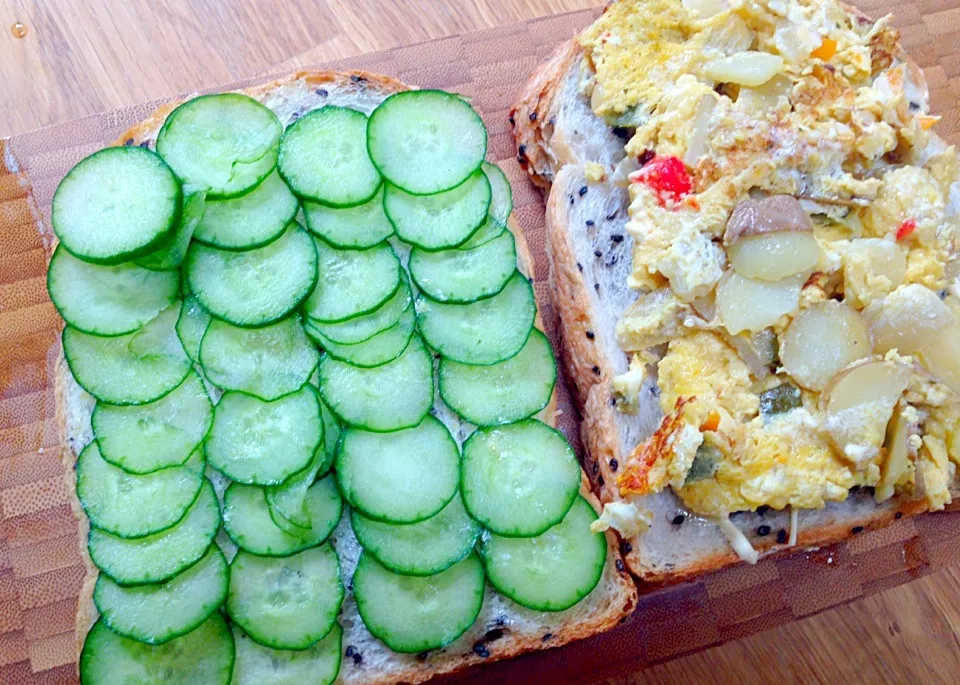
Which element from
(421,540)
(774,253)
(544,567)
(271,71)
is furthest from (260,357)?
(774,253)

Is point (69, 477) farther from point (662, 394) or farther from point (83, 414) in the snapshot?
point (662, 394)

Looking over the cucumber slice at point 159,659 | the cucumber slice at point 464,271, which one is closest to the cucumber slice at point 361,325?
the cucumber slice at point 464,271

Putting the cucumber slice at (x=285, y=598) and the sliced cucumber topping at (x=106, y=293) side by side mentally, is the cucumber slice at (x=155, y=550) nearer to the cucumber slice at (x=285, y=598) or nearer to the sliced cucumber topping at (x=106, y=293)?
the cucumber slice at (x=285, y=598)

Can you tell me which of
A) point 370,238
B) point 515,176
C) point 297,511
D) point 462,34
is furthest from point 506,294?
point 462,34

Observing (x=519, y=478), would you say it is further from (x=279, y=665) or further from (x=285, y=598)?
(x=279, y=665)

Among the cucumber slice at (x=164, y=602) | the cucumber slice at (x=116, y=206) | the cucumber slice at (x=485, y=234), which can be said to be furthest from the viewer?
the cucumber slice at (x=485, y=234)

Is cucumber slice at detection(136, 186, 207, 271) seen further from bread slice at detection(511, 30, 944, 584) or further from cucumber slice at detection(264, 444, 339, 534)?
bread slice at detection(511, 30, 944, 584)

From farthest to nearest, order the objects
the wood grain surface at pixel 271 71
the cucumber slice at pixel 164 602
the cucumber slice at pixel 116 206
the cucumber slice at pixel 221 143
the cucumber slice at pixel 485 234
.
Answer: the wood grain surface at pixel 271 71
the cucumber slice at pixel 485 234
the cucumber slice at pixel 221 143
the cucumber slice at pixel 116 206
the cucumber slice at pixel 164 602
